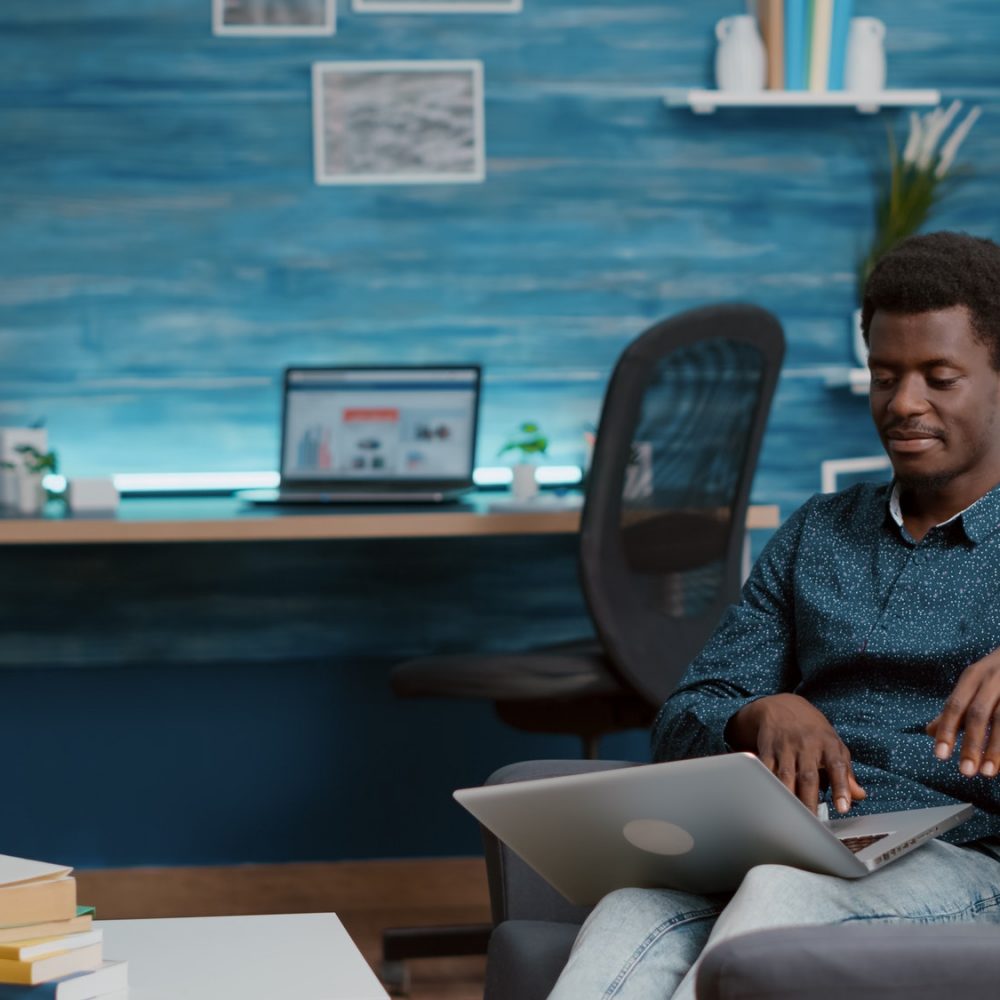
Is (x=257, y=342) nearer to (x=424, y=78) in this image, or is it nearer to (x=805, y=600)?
(x=424, y=78)

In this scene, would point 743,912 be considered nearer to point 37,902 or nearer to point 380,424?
point 37,902

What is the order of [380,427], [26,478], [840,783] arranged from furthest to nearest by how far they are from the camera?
[380,427]
[26,478]
[840,783]

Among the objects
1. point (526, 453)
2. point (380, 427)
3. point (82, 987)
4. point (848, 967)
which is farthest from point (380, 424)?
point (848, 967)

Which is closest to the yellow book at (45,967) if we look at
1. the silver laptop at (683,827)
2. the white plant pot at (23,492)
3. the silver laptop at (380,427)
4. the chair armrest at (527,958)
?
the silver laptop at (683,827)

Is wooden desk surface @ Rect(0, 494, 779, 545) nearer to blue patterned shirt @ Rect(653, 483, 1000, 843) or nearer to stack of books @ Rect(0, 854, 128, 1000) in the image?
blue patterned shirt @ Rect(653, 483, 1000, 843)

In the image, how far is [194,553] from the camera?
10.8 feet

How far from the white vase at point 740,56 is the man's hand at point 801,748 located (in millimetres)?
1962

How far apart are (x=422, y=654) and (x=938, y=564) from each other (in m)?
1.81

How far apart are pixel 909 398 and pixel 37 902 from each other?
3.18 ft

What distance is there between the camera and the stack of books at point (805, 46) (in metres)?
3.22

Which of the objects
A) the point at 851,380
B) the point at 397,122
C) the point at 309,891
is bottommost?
the point at 309,891

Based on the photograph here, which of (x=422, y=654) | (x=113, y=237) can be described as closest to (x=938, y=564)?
(x=422, y=654)

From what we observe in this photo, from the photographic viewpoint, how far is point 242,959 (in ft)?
4.50

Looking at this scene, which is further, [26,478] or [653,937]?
[26,478]
